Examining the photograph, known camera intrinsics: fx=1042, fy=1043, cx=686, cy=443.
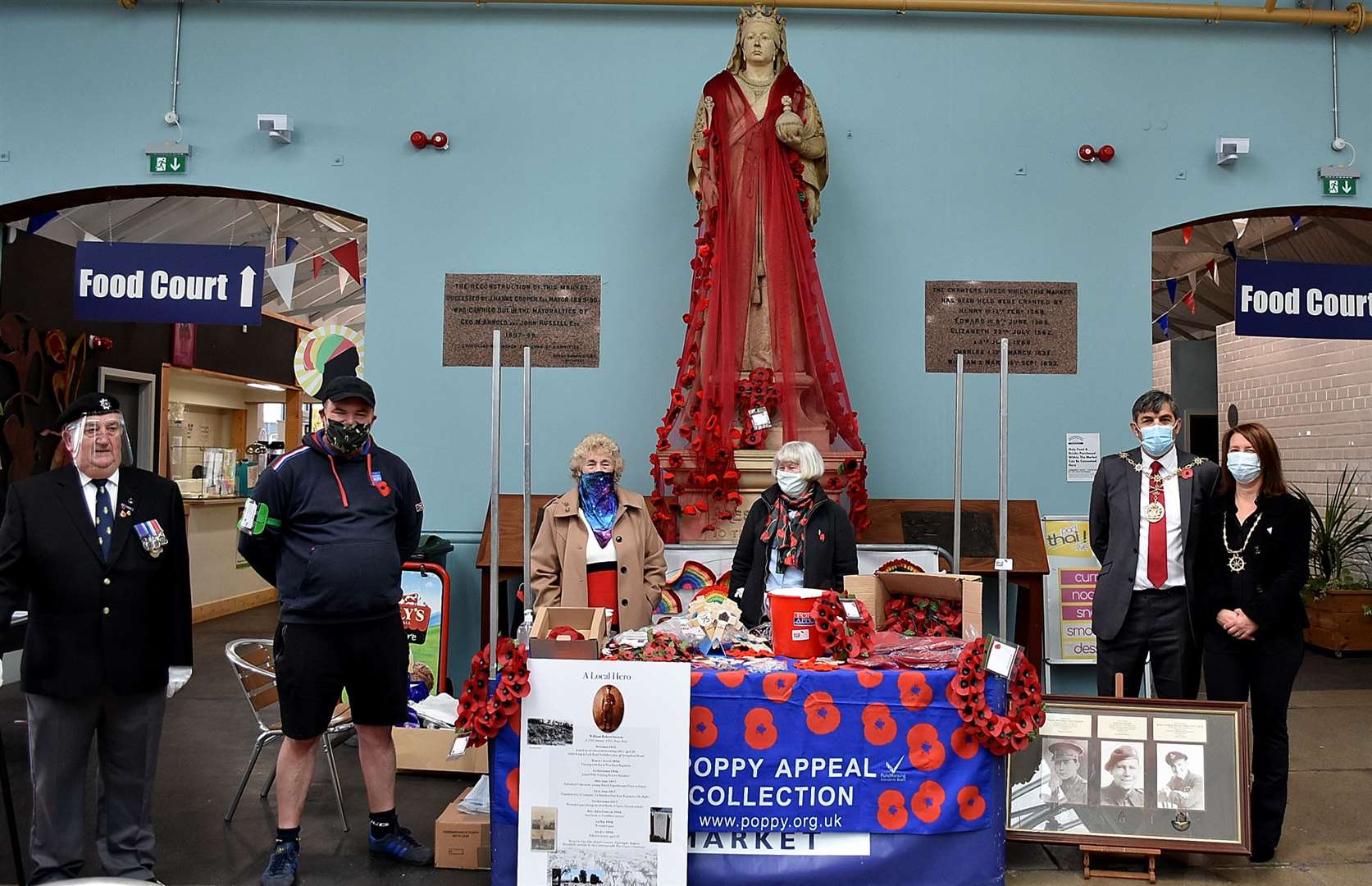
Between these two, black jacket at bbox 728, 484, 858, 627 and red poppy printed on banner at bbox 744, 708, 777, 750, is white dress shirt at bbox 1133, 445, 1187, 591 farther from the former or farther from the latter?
red poppy printed on banner at bbox 744, 708, 777, 750

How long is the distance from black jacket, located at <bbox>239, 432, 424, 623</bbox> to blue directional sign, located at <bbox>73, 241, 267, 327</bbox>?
2.65 meters

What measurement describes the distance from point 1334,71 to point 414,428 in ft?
16.9

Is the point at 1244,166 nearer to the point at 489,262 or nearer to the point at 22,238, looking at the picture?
the point at 489,262

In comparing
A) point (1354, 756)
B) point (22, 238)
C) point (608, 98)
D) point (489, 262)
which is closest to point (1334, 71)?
point (1354, 756)

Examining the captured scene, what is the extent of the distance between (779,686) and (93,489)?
1.97 metres

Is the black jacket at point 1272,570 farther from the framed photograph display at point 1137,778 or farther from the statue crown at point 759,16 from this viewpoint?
the statue crown at point 759,16

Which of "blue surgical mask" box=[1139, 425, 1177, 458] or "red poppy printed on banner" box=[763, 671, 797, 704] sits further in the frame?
"blue surgical mask" box=[1139, 425, 1177, 458]

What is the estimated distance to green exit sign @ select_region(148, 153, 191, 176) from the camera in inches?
212

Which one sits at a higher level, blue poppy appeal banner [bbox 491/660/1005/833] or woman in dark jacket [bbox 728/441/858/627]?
woman in dark jacket [bbox 728/441/858/627]

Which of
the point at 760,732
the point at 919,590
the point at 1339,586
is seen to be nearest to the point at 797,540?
the point at 919,590

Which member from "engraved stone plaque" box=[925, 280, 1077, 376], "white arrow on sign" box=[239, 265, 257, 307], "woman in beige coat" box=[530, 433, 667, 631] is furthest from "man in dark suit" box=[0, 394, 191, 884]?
"engraved stone plaque" box=[925, 280, 1077, 376]

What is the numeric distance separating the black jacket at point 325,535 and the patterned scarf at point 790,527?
1241 millimetres

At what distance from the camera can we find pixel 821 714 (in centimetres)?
283

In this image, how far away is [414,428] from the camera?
17.8ft
